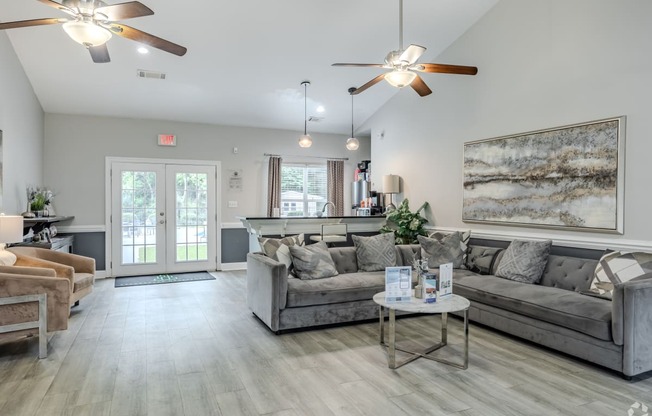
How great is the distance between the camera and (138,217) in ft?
23.0

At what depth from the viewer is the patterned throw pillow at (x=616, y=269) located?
3.34 metres

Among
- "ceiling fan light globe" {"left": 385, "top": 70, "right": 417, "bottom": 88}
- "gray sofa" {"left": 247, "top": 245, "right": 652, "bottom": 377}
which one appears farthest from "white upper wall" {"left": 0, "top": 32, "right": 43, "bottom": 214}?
"ceiling fan light globe" {"left": 385, "top": 70, "right": 417, "bottom": 88}

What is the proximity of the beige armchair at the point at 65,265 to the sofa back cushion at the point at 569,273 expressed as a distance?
4784mm

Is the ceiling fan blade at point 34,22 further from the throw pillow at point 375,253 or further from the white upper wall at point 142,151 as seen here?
the white upper wall at point 142,151

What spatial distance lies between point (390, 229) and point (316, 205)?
2.10 m

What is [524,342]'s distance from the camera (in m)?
3.68

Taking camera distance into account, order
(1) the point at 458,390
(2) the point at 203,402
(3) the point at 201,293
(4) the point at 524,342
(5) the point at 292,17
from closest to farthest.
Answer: (2) the point at 203,402 < (1) the point at 458,390 < (4) the point at 524,342 < (5) the point at 292,17 < (3) the point at 201,293

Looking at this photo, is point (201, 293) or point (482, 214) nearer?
point (482, 214)

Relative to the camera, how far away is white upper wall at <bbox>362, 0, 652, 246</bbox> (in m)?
3.60

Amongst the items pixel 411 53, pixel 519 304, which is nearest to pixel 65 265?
pixel 411 53

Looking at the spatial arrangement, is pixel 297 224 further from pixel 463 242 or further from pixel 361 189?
pixel 463 242

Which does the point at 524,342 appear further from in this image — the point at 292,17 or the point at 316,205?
the point at 316,205

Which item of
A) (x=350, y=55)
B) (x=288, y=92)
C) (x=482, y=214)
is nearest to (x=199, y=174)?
(x=288, y=92)

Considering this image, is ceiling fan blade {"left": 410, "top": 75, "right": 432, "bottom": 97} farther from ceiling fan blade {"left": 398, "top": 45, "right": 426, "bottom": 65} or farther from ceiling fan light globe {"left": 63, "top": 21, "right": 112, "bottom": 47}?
ceiling fan light globe {"left": 63, "top": 21, "right": 112, "bottom": 47}
